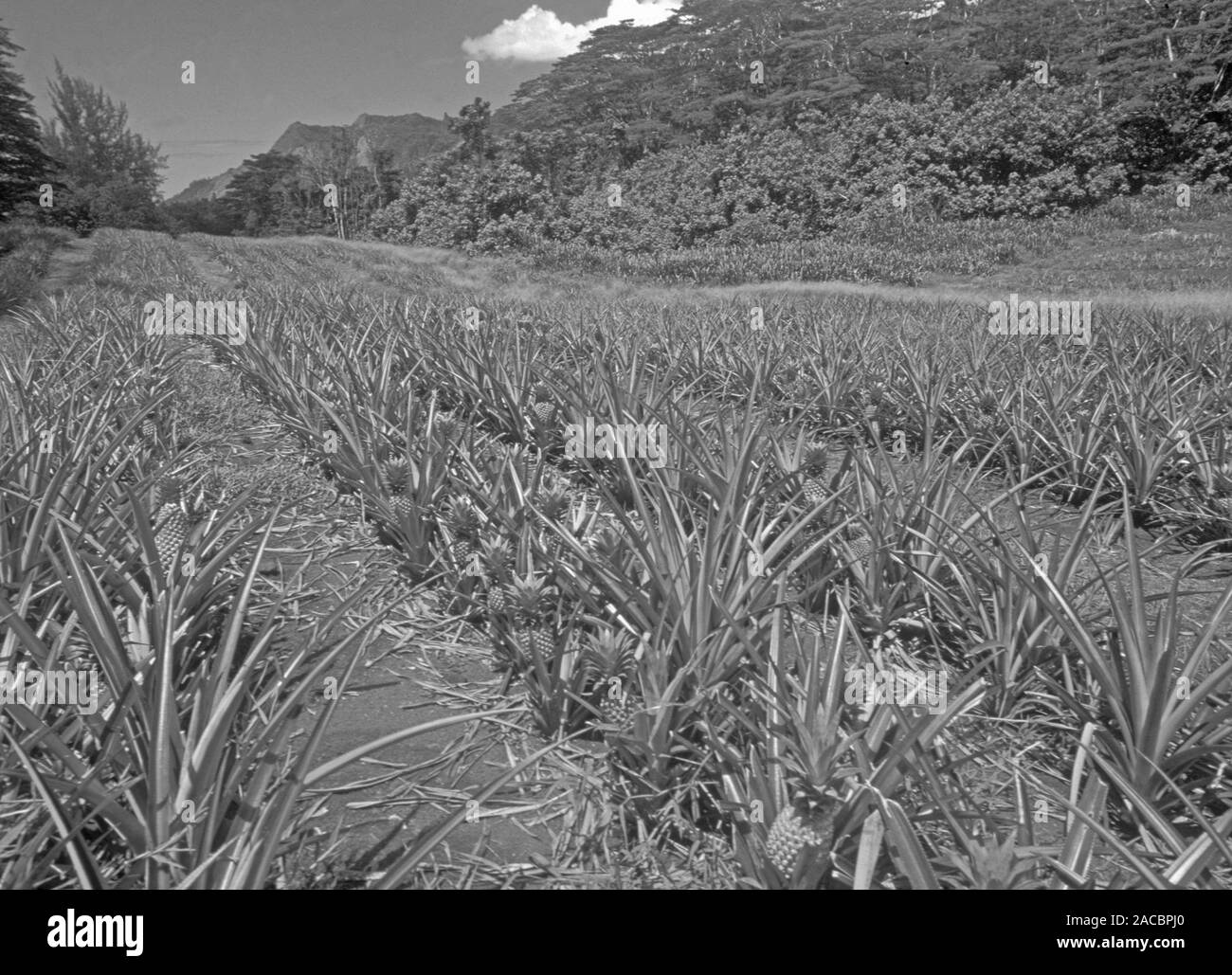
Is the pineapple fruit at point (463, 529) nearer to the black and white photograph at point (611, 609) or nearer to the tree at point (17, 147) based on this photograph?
the black and white photograph at point (611, 609)

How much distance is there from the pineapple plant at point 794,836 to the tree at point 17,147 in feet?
36.6

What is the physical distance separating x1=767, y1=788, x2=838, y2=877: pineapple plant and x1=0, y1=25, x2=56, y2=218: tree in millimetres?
11141

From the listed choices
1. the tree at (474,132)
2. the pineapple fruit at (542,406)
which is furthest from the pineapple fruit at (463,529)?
the tree at (474,132)

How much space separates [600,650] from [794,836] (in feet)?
1.69

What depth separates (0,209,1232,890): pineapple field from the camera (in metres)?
1.04

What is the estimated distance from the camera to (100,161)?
17.4m

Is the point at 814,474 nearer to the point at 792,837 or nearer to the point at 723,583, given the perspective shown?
the point at 723,583

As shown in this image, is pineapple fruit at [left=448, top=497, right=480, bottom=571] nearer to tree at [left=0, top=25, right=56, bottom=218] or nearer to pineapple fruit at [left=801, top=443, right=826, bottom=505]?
pineapple fruit at [left=801, top=443, right=826, bottom=505]

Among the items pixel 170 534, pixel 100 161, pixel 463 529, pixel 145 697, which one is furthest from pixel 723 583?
pixel 100 161

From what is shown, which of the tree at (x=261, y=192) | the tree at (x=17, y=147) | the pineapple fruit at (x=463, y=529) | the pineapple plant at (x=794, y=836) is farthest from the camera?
the tree at (x=261, y=192)

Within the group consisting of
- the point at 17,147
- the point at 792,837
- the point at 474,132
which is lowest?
the point at 792,837

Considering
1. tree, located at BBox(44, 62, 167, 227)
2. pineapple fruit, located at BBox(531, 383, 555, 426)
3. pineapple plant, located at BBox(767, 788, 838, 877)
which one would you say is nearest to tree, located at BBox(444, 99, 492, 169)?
tree, located at BBox(44, 62, 167, 227)

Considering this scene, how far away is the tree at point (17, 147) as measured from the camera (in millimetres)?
10680

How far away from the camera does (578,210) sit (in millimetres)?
20562
